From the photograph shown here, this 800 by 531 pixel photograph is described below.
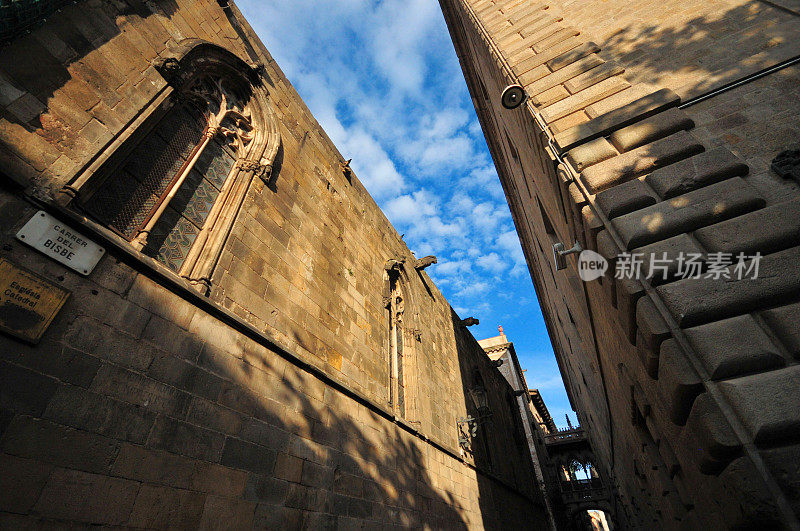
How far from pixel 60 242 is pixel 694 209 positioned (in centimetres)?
508

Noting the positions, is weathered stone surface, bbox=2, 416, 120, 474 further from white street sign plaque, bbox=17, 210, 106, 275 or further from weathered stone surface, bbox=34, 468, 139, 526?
white street sign plaque, bbox=17, 210, 106, 275

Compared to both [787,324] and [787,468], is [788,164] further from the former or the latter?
[787,468]

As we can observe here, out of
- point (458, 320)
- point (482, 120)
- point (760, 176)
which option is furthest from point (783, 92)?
point (458, 320)

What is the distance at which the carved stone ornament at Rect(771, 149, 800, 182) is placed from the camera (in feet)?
8.03

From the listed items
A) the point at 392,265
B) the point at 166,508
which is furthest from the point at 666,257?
the point at 392,265

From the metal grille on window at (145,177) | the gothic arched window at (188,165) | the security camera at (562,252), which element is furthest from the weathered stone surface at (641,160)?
the metal grille on window at (145,177)

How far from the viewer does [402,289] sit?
9.80m

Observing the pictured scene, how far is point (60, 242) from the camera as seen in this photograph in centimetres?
Answer: 262

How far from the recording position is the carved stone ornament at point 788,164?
2.45 metres

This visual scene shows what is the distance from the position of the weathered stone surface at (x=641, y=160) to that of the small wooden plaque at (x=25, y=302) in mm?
4673

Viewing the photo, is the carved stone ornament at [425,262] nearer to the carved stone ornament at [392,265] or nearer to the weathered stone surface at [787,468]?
the carved stone ornament at [392,265]

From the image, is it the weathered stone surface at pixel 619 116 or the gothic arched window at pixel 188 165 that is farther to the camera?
the gothic arched window at pixel 188 165

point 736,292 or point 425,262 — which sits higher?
point 425,262

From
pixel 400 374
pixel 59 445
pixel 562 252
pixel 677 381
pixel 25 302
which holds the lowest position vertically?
pixel 59 445
